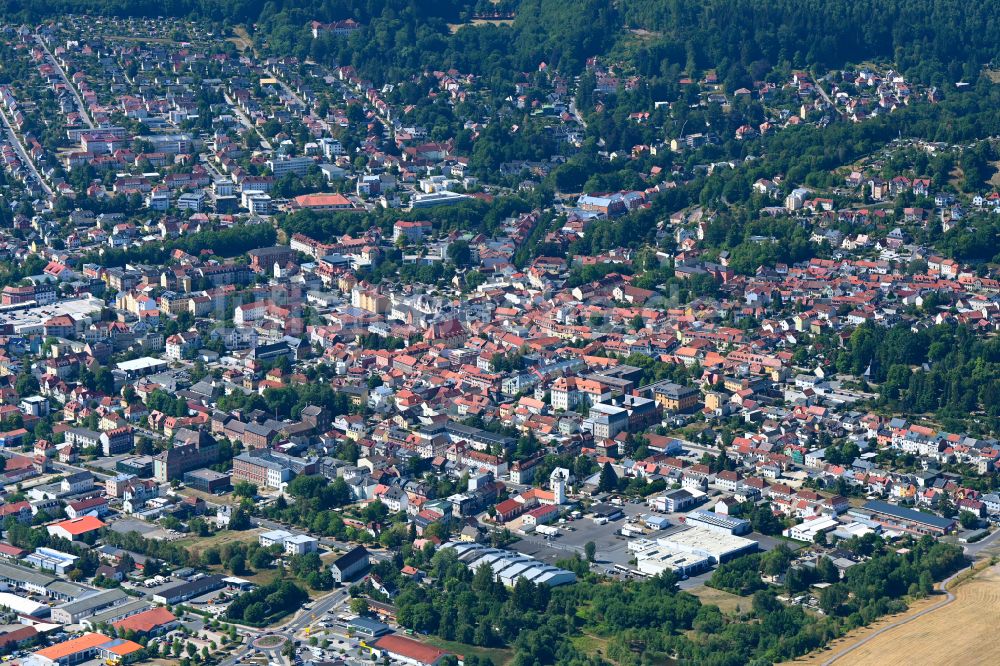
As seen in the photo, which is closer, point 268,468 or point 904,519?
point 904,519

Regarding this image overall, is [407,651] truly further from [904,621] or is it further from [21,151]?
[21,151]

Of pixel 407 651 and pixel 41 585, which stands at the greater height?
pixel 407 651

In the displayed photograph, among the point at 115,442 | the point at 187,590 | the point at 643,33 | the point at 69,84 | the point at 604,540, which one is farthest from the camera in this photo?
the point at 643,33

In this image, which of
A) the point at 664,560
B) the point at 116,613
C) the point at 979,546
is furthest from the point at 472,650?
the point at 979,546

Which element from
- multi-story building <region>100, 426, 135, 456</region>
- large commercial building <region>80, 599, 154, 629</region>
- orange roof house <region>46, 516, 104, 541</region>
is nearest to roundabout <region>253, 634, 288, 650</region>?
large commercial building <region>80, 599, 154, 629</region>

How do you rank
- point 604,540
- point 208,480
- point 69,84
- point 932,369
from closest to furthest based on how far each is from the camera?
point 604,540 < point 208,480 < point 932,369 < point 69,84

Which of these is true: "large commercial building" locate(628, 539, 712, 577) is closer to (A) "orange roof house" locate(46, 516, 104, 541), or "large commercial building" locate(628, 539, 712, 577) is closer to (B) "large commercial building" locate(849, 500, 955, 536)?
(B) "large commercial building" locate(849, 500, 955, 536)

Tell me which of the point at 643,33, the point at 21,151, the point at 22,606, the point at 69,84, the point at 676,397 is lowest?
the point at 22,606

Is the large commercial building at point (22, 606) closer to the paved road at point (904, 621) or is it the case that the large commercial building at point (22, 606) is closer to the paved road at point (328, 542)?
the paved road at point (328, 542)

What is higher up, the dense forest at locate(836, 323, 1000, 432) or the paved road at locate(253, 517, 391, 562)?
the dense forest at locate(836, 323, 1000, 432)

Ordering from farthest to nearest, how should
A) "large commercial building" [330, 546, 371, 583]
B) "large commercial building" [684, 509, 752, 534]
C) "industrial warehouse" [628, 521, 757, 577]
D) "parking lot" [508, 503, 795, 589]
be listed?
"large commercial building" [684, 509, 752, 534] → "parking lot" [508, 503, 795, 589] → "industrial warehouse" [628, 521, 757, 577] → "large commercial building" [330, 546, 371, 583]
